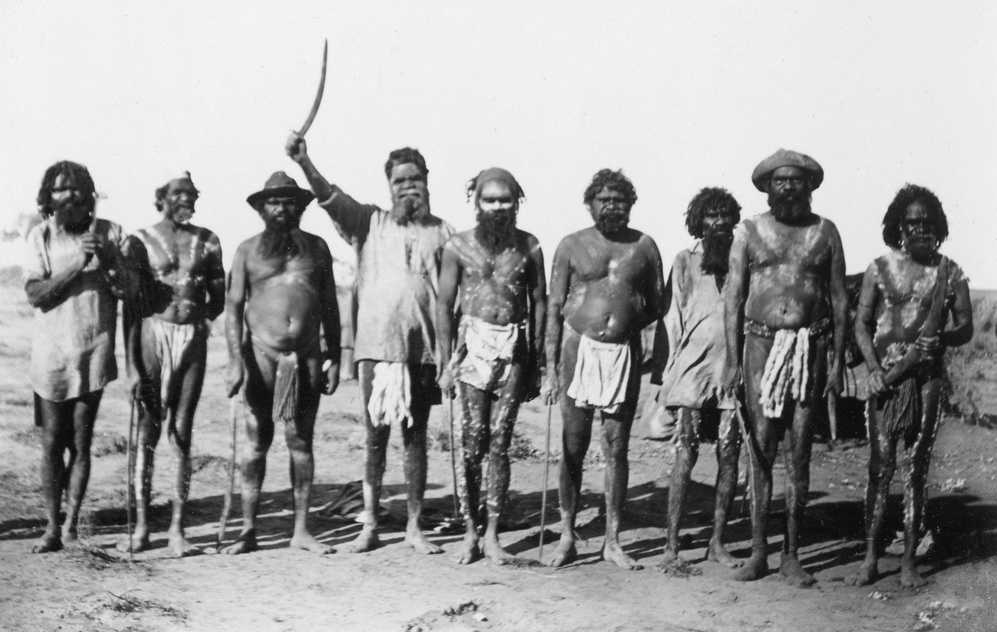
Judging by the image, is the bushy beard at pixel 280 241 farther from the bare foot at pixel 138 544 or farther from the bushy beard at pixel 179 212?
the bare foot at pixel 138 544

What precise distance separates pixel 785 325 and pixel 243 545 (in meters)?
3.51

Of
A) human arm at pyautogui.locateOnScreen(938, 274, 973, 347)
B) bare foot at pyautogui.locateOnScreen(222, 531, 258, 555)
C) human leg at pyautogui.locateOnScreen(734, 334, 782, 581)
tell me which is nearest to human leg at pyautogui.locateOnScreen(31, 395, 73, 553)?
bare foot at pyautogui.locateOnScreen(222, 531, 258, 555)

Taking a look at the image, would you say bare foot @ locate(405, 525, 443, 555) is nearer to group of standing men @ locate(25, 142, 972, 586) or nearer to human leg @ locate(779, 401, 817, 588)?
group of standing men @ locate(25, 142, 972, 586)

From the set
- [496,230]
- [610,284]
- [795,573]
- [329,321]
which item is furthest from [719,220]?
[329,321]

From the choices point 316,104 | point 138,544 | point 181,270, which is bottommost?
point 138,544

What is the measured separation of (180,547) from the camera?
6242mm

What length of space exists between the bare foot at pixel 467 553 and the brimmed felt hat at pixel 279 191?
7.70 feet

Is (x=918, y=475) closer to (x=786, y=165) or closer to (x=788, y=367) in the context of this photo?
(x=788, y=367)

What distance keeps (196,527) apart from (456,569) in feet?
6.76

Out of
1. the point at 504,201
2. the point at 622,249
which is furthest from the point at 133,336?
the point at 622,249

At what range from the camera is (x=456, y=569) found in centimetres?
610

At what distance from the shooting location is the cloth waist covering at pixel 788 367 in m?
5.87

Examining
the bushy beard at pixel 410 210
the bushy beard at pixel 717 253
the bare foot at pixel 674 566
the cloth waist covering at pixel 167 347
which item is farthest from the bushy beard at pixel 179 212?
the bare foot at pixel 674 566

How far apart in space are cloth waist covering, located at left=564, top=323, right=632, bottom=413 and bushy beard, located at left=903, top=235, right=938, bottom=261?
174cm
